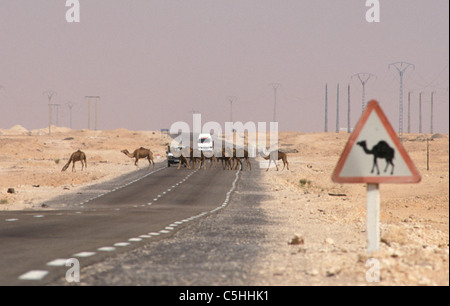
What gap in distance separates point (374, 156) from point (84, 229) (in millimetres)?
10378

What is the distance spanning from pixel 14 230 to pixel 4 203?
632 inches

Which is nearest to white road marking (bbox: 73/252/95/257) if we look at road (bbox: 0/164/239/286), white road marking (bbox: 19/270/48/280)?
road (bbox: 0/164/239/286)

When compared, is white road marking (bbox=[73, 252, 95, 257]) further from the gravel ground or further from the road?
the gravel ground

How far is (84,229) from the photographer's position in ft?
58.1

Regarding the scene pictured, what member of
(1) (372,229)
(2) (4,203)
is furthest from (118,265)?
(2) (4,203)

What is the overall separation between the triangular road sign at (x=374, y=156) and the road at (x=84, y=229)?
4.24m

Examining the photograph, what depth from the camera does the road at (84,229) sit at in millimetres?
11062

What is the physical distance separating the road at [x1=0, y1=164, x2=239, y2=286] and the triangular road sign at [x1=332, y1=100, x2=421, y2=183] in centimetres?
424

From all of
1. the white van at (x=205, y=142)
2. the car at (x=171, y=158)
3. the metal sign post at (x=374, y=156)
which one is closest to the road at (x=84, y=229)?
the metal sign post at (x=374, y=156)

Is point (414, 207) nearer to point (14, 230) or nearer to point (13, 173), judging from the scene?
point (14, 230)

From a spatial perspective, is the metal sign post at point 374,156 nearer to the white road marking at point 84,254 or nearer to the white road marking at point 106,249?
the white road marking at point 84,254

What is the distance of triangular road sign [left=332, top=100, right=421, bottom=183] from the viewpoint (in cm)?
905

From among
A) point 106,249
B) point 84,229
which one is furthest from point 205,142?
point 106,249

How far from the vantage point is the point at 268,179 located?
50250mm
